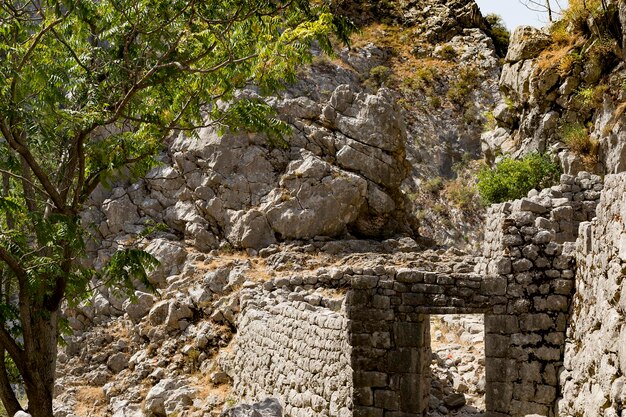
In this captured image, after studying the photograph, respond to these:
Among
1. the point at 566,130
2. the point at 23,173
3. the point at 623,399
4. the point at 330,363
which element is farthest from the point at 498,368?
the point at 566,130

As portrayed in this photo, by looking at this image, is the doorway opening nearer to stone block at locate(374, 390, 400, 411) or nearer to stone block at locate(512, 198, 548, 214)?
stone block at locate(374, 390, 400, 411)

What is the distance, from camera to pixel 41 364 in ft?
25.2

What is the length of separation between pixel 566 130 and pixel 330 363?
11.8 meters

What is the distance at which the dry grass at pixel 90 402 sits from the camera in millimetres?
14375

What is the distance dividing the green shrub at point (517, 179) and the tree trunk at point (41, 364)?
1252 centimetres

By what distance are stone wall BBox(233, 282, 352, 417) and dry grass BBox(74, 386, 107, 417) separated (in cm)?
390

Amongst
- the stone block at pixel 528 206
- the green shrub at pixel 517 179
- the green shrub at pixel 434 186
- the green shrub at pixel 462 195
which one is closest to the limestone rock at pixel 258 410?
the stone block at pixel 528 206

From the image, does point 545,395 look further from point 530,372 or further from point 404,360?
point 404,360

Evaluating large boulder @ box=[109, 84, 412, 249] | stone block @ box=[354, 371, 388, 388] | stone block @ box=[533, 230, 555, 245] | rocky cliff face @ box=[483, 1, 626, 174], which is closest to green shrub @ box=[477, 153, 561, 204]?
rocky cliff face @ box=[483, 1, 626, 174]

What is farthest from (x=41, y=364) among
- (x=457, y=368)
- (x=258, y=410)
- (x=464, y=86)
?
(x=464, y=86)

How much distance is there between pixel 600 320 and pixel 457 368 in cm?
491

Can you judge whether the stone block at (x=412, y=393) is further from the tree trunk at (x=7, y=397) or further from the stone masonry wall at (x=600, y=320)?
the tree trunk at (x=7, y=397)

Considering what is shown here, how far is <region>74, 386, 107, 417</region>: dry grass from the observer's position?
1438cm

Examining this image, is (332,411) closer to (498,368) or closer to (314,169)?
(498,368)
